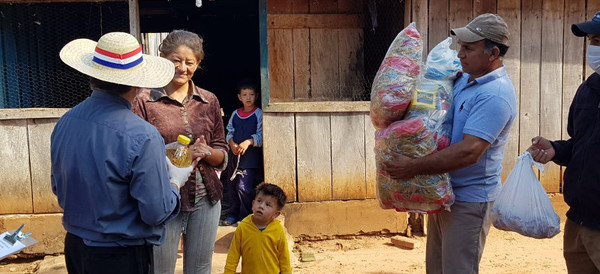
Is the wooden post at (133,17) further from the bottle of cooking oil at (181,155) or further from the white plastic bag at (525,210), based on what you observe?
the white plastic bag at (525,210)

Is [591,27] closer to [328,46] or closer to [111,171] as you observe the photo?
[111,171]

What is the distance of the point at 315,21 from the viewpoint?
5.97 m

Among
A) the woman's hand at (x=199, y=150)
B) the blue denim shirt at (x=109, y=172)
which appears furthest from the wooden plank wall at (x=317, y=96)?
the blue denim shirt at (x=109, y=172)

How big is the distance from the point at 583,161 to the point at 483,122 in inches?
23.6

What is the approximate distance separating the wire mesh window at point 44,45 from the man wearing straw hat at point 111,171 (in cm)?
351

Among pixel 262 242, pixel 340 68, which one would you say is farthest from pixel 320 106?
pixel 262 242

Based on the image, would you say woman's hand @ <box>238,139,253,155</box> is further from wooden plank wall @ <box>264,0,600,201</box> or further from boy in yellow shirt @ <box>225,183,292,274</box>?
boy in yellow shirt @ <box>225,183,292,274</box>

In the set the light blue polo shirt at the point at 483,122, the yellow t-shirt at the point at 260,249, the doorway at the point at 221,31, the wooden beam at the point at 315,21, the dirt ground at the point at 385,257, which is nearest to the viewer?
the light blue polo shirt at the point at 483,122

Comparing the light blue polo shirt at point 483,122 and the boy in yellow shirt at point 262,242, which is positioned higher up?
the light blue polo shirt at point 483,122

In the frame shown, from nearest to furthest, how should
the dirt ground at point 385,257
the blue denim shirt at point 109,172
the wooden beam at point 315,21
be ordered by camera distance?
the blue denim shirt at point 109,172 < the dirt ground at point 385,257 < the wooden beam at point 315,21

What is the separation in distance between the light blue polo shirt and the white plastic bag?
Result: 0.08 meters

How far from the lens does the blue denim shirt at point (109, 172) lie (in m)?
2.15

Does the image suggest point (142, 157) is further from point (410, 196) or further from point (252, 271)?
point (252, 271)

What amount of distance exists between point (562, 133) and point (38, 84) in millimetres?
5533
